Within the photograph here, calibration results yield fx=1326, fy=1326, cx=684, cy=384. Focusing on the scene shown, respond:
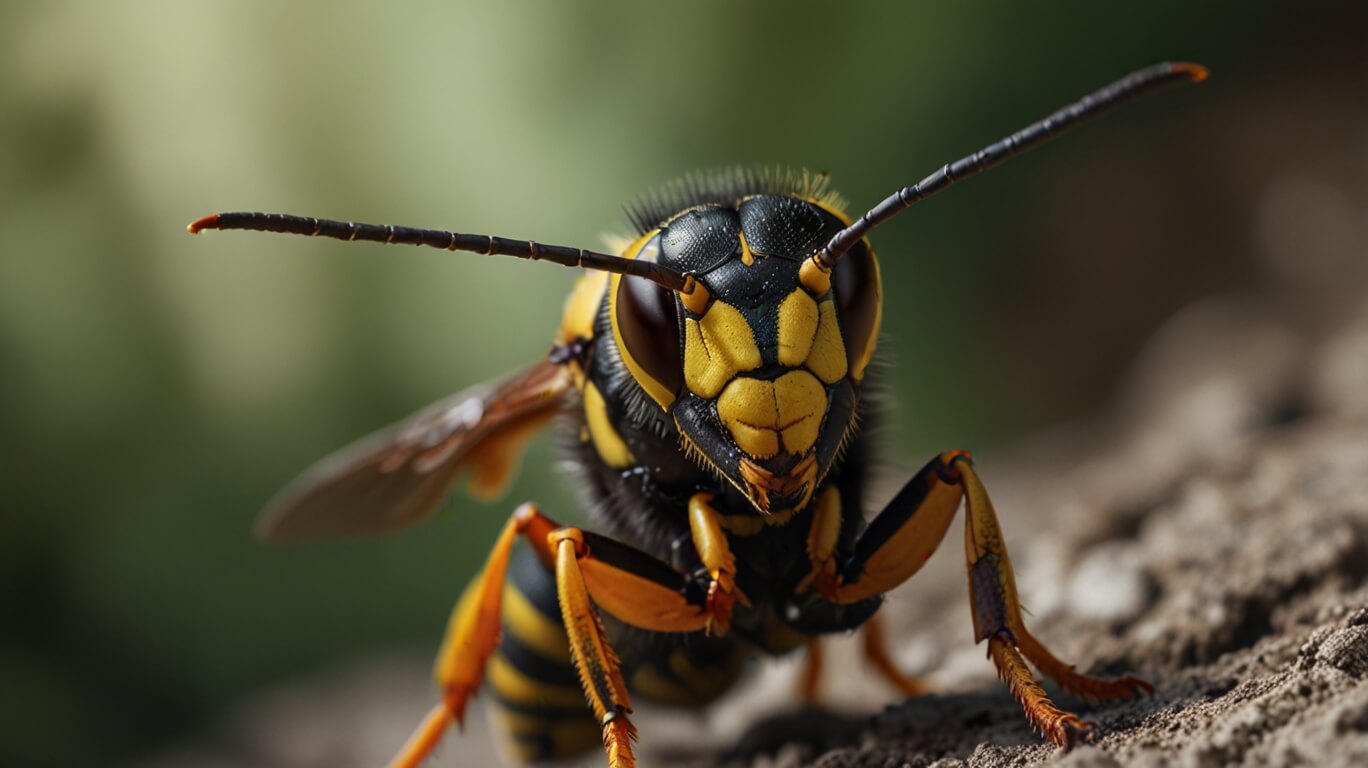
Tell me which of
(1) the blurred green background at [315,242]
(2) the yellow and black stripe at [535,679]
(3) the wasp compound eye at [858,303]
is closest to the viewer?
(3) the wasp compound eye at [858,303]

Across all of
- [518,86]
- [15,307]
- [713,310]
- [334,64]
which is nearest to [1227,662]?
[713,310]

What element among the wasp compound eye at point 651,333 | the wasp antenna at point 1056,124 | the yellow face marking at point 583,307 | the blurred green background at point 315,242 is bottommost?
the wasp compound eye at point 651,333

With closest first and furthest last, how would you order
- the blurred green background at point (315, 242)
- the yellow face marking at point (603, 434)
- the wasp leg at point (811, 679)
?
the yellow face marking at point (603, 434), the wasp leg at point (811, 679), the blurred green background at point (315, 242)

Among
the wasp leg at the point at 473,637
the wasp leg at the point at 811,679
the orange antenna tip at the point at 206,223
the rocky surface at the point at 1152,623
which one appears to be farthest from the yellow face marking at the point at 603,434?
the wasp leg at the point at 811,679

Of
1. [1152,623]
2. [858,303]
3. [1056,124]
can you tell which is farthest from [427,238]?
[1152,623]

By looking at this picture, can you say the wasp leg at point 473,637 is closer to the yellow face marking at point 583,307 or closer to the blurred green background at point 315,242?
the yellow face marking at point 583,307

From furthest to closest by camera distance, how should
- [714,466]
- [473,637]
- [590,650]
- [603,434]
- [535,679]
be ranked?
[535,679], [473,637], [603,434], [590,650], [714,466]

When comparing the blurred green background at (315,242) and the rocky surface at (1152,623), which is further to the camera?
the blurred green background at (315,242)

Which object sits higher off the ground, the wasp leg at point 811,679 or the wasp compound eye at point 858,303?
the wasp compound eye at point 858,303

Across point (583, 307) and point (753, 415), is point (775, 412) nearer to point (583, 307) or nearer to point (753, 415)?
point (753, 415)
